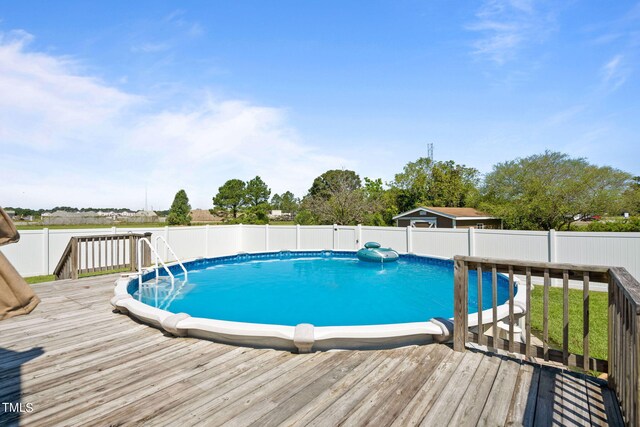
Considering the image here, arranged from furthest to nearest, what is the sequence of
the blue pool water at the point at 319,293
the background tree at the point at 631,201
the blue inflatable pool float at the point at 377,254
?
the background tree at the point at 631,201 → the blue inflatable pool float at the point at 377,254 → the blue pool water at the point at 319,293

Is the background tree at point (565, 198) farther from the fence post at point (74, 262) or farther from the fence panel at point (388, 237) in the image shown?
the fence post at point (74, 262)

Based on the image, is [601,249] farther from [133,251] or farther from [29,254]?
[29,254]

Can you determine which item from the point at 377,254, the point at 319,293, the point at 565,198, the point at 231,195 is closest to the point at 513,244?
the point at 377,254

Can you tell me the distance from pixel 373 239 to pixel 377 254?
1.65 metres

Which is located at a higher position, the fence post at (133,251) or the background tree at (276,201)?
the background tree at (276,201)

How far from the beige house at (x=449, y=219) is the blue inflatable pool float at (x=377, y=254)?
29.2ft

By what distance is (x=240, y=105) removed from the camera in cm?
1220

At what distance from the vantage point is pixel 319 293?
802 cm

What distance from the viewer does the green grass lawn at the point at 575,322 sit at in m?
4.40

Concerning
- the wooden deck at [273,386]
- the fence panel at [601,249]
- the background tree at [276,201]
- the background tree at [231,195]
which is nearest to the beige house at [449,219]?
the fence panel at [601,249]

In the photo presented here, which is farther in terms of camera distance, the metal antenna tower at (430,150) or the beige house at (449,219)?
the metal antenna tower at (430,150)

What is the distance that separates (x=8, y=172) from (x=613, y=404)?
2161 cm

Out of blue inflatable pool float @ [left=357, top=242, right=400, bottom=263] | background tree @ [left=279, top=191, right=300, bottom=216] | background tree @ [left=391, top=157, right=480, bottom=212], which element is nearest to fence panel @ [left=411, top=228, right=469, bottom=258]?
blue inflatable pool float @ [left=357, top=242, right=400, bottom=263]

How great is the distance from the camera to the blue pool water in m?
6.32
